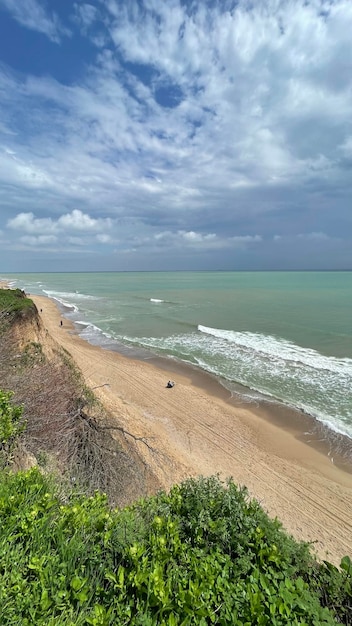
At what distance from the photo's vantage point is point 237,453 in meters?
12.1

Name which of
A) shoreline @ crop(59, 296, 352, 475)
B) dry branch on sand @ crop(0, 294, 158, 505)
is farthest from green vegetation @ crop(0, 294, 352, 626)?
shoreline @ crop(59, 296, 352, 475)

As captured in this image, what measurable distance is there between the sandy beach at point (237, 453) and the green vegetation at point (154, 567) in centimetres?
573

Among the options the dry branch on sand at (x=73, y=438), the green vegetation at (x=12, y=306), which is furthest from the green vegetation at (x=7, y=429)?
the green vegetation at (x=12, y=306)

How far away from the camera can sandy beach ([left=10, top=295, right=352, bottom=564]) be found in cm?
898

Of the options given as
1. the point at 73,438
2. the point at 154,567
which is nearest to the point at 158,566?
the point at 154,567

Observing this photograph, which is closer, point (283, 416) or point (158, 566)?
point (158, 566)

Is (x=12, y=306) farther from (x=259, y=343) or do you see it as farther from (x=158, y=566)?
(x=259, y=343)

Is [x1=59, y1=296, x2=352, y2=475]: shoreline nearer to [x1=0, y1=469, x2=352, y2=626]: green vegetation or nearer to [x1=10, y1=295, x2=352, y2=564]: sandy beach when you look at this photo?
[x1=10, y1=295, x2=352, y2=564]: sandy beach

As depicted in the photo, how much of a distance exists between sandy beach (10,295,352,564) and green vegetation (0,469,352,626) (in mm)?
5728

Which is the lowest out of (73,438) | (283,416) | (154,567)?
(283,416)

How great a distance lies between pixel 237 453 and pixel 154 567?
10.2 m

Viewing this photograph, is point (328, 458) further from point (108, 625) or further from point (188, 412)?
point (108, 625)

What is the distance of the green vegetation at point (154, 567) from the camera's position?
97.5 inches

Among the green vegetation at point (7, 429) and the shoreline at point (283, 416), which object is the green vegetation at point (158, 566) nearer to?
the green vegetation at point (7, 429)
